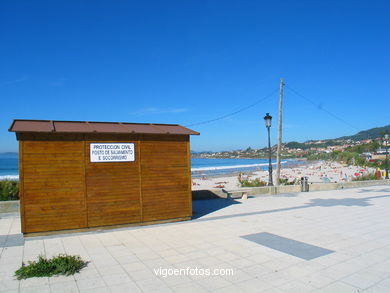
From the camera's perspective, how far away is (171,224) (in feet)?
28.0

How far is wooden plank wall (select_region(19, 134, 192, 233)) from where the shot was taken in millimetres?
7160

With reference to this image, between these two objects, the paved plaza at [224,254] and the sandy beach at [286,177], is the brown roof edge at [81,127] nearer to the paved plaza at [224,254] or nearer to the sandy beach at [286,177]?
the paved plaza at [224,254]

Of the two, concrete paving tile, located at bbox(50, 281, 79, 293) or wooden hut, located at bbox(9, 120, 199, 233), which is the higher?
wooden hut, located at bbox(9, 120, 199, 233)

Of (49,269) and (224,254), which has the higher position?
(49,269)

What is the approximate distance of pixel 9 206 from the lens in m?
9.72

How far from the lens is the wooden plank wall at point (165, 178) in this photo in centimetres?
844

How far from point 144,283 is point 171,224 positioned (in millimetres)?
3984

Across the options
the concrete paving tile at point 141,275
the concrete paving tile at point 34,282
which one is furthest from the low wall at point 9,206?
the concrete paving tile at point 141,275

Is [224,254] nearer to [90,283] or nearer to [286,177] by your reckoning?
[90,283]

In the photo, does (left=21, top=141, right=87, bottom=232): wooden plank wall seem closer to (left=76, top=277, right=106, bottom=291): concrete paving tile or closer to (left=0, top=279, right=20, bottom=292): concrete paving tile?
(left=0, top=279, right=20, bottom=292): concrete paving tile

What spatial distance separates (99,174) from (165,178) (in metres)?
1.83

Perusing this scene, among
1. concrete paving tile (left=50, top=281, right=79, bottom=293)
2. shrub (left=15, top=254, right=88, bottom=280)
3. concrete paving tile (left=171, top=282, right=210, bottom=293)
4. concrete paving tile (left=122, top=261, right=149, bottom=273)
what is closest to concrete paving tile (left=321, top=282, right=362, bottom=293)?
concrete paving tile (left=171, top=282, right=210, bottom=293)

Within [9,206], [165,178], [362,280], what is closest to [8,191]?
[9,206]

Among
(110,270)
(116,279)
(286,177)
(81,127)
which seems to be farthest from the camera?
(286,177)
